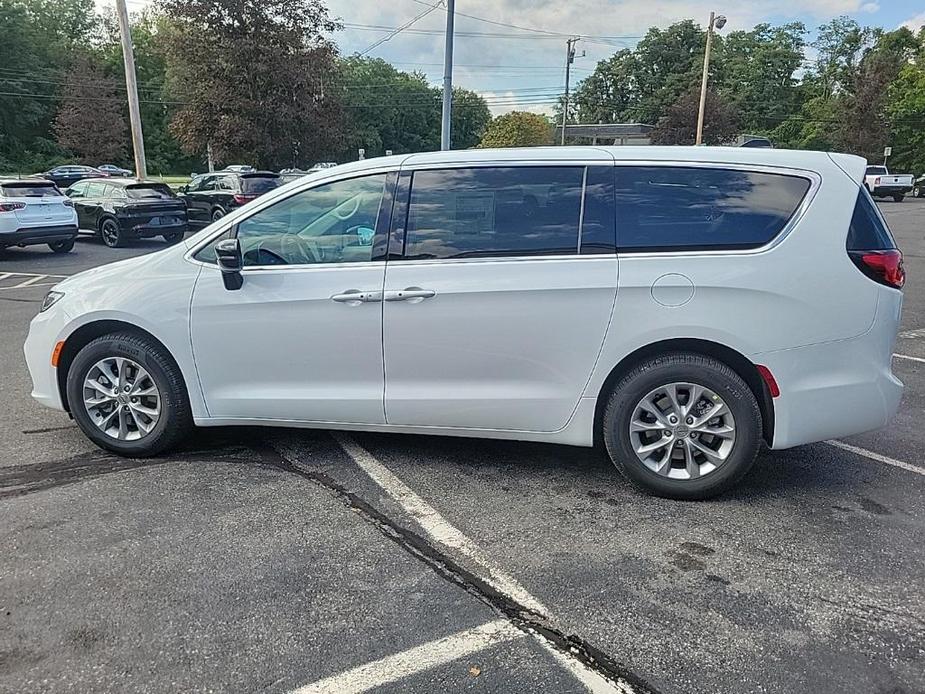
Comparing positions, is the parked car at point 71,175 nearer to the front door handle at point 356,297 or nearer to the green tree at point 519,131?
the green tree at point 519,131

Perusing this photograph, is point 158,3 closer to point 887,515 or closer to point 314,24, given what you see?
point 314,24

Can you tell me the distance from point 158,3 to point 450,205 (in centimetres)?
2536

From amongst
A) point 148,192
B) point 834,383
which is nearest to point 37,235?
point 148,192

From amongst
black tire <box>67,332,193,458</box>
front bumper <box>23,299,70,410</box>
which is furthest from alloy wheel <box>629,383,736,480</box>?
front bumper <box>23,299,70,410</box>

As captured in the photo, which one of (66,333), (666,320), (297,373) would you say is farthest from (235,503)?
(666,320)

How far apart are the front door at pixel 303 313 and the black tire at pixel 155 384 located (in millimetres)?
209

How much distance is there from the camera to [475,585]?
2.93m

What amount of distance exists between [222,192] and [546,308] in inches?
661

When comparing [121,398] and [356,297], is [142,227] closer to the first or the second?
[121,398]

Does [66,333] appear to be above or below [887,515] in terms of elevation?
above

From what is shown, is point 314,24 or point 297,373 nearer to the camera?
point 297,373

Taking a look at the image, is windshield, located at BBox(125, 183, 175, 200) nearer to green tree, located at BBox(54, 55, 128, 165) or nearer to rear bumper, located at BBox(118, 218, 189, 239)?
rear bumper, located at BBox(118, 218, 189, 239)

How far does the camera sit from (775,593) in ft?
9.48

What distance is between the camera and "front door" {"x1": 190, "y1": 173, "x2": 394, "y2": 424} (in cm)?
386
